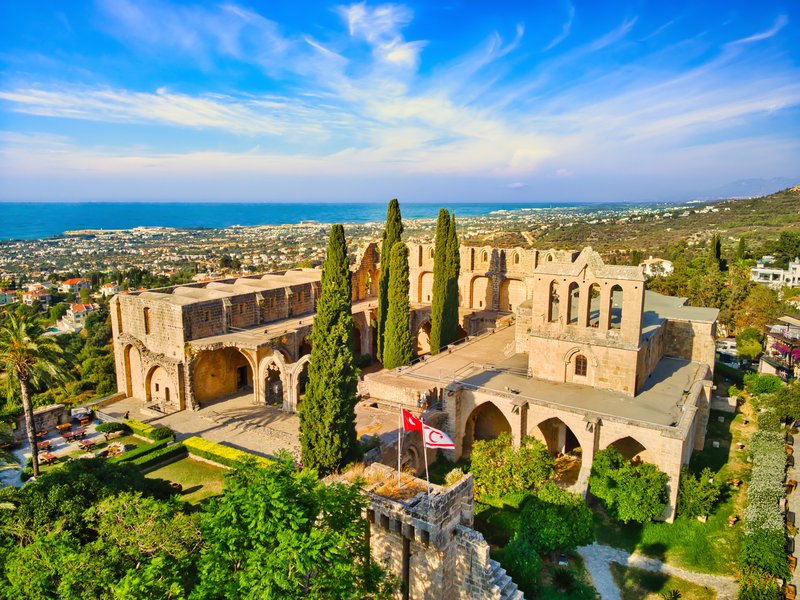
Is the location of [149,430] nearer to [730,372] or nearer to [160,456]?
[160,456]

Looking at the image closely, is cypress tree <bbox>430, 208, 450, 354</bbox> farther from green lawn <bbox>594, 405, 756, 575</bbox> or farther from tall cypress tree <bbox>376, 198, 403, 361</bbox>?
green lawn <bbox>594, 405, 756, 575</bbox>

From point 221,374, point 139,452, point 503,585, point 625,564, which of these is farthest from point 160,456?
point 625,564

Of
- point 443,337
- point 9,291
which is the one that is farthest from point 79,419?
point 9,291

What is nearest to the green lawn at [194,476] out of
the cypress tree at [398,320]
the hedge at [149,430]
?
the hedge at [149,430]

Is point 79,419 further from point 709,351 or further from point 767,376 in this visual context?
point 767,376

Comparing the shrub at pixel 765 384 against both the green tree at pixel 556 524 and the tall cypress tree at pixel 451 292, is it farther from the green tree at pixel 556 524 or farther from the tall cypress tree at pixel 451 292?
the green tree at pixel 556 524

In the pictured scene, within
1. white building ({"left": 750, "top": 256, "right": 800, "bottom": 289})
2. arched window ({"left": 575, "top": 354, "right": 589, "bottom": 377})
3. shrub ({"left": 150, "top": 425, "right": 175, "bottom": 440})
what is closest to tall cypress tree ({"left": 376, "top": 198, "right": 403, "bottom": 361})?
arched window ({"left": 575, "top": 354, "right": 589, "bottom": 377})
